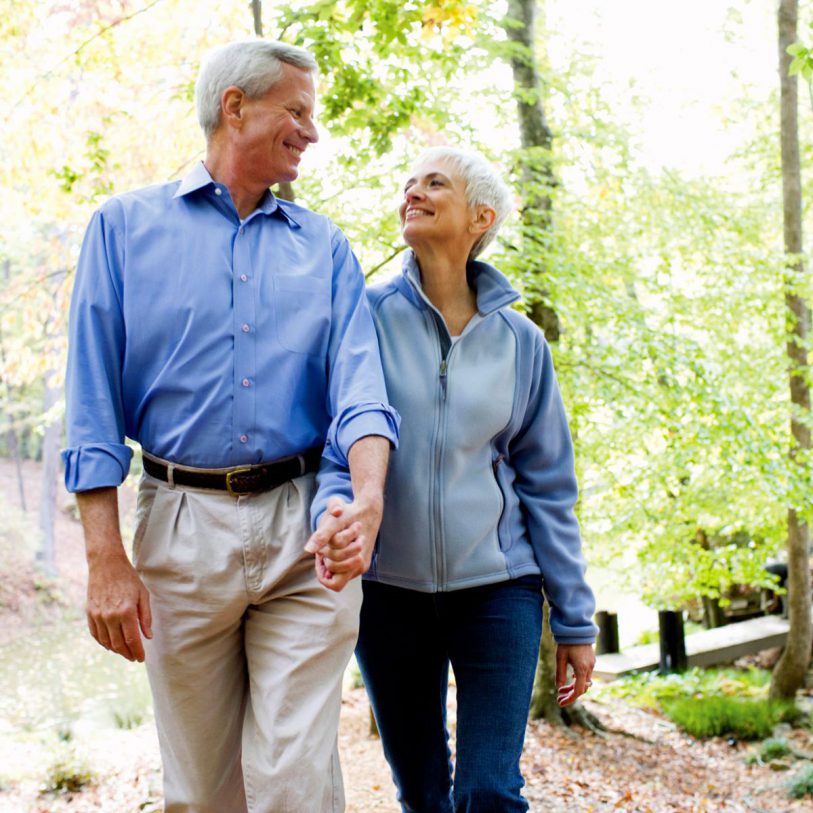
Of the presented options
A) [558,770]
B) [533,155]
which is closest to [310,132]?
[533,155]

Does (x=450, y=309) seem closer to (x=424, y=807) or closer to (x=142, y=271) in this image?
(x=142, y=271)

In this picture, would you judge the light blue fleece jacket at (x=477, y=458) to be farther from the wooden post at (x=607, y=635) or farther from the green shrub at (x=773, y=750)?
the wooden post at (x=607, y=635)

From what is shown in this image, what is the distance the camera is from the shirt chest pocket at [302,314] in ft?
7.34

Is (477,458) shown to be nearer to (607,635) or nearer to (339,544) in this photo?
(339,544)

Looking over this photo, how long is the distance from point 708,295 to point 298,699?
721 centimetres

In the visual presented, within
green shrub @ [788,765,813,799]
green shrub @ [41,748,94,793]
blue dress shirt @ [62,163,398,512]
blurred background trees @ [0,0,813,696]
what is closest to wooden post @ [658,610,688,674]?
blurred background trees @ [0,0,813,696]

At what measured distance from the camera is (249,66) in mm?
2283

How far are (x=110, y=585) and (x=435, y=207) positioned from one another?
134 cm

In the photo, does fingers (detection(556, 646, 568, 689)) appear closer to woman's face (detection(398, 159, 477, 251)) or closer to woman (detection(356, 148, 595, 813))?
woman (detection(356, 148, 595, 813))

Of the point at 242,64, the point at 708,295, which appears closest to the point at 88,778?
the point at 242,64

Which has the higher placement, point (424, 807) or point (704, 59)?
point (704, 59)

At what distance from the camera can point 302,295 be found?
7.46 feet

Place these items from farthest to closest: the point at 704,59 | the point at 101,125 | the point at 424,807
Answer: the point at 704,59
the point at 101,125
the point at 424,807

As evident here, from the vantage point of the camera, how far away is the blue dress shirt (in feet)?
7.02
